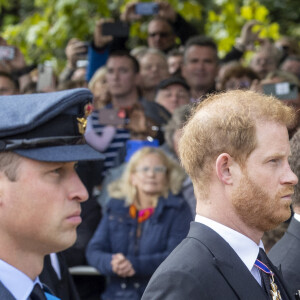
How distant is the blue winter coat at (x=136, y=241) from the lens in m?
4.66

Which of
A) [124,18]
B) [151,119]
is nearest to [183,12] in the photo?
[124,18]

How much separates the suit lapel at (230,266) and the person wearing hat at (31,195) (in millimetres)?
407

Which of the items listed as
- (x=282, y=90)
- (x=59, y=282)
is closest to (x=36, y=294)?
(x=59, y=282)

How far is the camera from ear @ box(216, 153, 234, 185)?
6.75ft

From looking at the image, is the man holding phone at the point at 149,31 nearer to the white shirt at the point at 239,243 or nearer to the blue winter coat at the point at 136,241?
the blue winter coat at the point at 136,241

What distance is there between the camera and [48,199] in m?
1.85

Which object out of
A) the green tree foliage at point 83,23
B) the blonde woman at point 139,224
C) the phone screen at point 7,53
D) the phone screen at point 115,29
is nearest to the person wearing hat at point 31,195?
the blonde woman at point 139,224

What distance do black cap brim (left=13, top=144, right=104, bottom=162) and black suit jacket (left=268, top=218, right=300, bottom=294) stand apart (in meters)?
0.87

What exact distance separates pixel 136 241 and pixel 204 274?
2864 millimetres

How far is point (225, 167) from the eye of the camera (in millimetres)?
2070

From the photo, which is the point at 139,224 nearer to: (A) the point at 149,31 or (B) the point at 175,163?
(B) the point at 175,163

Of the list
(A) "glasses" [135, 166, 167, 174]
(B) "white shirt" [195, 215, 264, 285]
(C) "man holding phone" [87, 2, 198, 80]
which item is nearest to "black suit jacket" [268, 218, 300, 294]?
(B) "white shirt" [195, 215, 264, 285]

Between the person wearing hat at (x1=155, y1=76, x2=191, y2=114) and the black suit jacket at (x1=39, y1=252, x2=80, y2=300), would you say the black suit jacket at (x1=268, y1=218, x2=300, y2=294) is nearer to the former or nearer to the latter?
the black suit jacket at (x1=39, y1=252, x2=80, y2=300)

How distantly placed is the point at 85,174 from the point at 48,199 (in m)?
3.51
